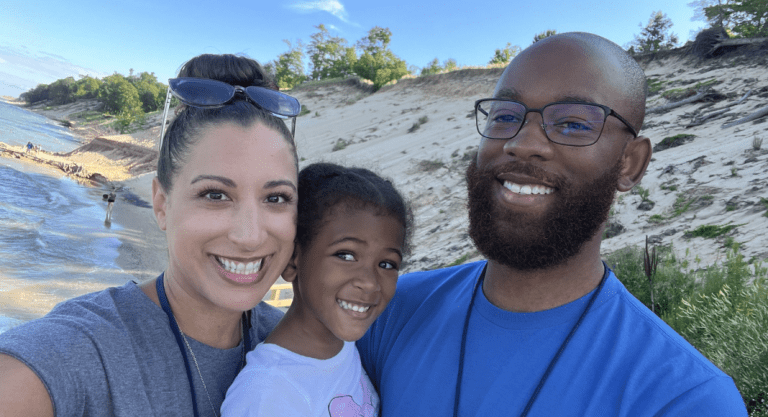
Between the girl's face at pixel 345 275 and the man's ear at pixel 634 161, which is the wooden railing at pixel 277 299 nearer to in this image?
the girl's face at pixel 345 275

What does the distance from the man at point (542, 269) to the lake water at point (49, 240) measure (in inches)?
482

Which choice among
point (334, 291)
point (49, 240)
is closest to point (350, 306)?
point (334, 291)

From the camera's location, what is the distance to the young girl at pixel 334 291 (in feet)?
5.88

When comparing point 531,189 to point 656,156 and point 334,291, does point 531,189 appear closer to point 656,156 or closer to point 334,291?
point 334,291

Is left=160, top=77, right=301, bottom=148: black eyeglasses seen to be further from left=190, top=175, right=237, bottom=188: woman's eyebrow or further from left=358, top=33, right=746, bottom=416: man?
left=358, top=33, right=746, bottom=416: man

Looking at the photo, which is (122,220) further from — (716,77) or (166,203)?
(716,77)

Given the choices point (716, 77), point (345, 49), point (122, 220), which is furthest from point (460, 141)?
point (345, 49)

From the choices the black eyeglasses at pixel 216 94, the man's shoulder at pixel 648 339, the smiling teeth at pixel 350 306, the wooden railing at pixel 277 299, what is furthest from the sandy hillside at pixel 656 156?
the wooden railing at pixel 277 299

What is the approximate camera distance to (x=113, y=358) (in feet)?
4.91

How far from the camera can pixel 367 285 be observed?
1965 mm

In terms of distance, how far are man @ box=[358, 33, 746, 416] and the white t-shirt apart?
132mm

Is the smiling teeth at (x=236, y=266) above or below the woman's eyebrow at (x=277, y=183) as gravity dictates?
below

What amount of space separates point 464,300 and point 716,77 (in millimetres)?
16099

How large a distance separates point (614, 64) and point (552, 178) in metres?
0.56
